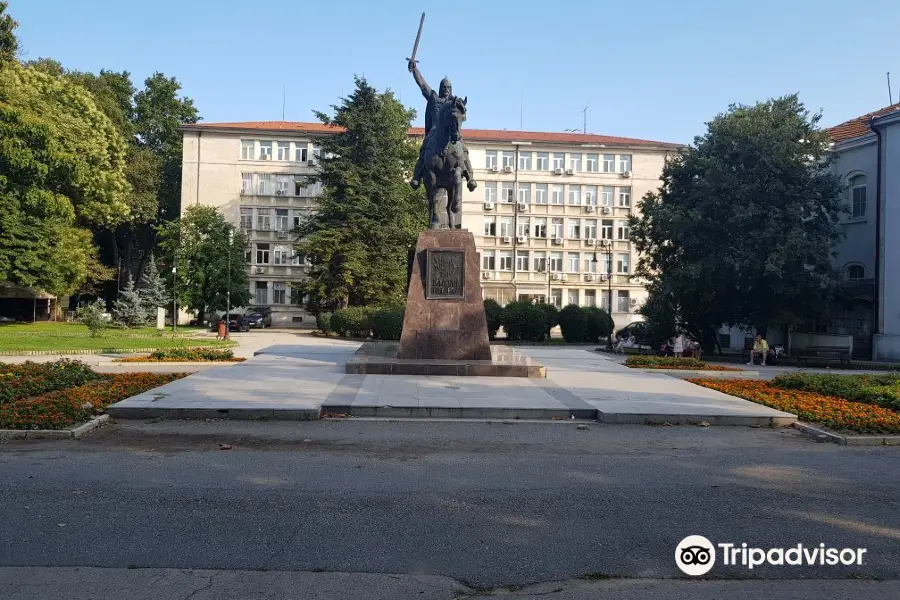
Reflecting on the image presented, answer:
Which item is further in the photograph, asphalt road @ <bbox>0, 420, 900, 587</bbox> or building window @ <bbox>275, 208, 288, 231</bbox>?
building window @ <bbox>275, 208, 288, 231</bbox>

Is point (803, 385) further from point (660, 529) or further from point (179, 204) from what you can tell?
point (179, 204)

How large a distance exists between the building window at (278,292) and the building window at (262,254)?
2198 mm

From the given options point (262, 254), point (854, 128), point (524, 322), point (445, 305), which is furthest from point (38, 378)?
point (262, 254)

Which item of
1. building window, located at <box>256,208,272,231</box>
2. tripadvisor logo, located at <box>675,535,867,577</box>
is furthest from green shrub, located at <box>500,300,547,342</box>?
tripadvisor logo, located at <box>675,535,867,577</box>

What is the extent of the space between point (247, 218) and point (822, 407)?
55896 mm

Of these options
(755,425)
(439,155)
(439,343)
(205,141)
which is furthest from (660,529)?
(205,141)

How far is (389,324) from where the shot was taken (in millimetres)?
35406

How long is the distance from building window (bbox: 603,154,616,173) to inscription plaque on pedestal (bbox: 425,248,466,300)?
4803cm

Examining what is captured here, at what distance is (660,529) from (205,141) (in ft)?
200

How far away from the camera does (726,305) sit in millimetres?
29484

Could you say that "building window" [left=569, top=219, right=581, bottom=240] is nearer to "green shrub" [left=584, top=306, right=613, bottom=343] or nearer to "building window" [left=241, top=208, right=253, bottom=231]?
"green shrub" [left=584, top=306, right=613, bottom=343]

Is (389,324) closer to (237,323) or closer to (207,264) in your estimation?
(237,323)

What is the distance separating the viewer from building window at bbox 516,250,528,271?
204ft

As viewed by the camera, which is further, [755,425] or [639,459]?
[755,425]
